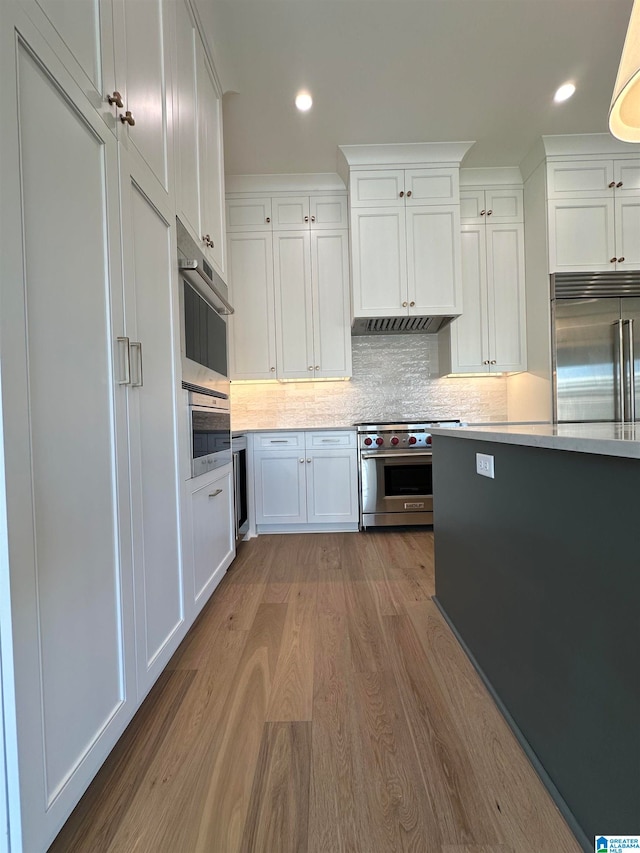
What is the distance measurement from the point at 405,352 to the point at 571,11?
2.25m

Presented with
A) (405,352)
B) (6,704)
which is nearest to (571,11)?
(405,352)

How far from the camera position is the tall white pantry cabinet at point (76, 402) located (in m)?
0.68

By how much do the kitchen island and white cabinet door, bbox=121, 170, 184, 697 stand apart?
3.38 ft

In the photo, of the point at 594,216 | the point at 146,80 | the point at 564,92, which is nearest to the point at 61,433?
the point at 146,80

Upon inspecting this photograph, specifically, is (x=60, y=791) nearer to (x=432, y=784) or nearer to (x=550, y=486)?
(x=432, y=784)

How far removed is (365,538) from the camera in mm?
2990

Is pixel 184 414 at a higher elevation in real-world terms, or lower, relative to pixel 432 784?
higher

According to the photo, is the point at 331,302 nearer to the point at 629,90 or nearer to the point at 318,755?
the point at 629,90

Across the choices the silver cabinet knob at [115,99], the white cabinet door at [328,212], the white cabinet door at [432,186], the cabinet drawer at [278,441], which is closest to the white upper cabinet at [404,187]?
the white cabinet door at [432,186]

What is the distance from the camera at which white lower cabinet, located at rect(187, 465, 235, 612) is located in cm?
166

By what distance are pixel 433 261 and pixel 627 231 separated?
4.77ft

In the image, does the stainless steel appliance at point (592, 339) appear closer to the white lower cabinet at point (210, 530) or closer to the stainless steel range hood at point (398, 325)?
the stainless steel range hood at point (398, 325)

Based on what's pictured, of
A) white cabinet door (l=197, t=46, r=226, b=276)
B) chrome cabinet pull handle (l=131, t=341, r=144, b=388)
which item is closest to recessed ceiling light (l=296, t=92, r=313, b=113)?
white cabinet door (l=197, t=46, r=226, b=276)

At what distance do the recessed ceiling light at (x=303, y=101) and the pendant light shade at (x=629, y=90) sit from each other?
1.87m
